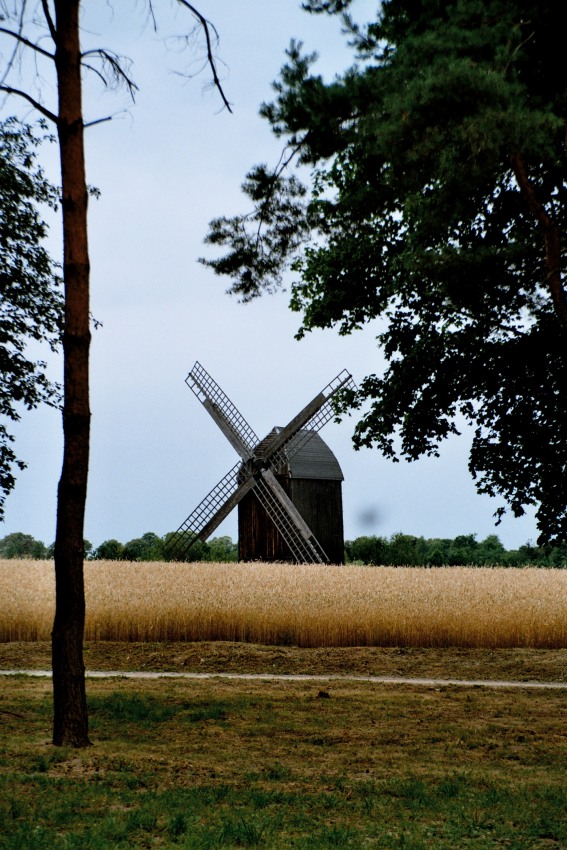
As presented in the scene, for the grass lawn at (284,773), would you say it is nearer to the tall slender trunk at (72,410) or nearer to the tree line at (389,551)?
the tall slender trunk at (72,410)

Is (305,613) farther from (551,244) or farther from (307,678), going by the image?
(551,244)

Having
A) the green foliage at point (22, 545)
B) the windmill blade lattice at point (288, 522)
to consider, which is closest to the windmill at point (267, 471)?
the windmill blade lattice at point (288, 522)

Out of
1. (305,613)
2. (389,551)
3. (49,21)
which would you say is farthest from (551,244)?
(389,551)

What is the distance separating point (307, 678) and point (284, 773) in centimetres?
751

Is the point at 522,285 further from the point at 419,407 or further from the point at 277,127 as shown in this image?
the point at 277,127

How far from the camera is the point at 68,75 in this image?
9.37m

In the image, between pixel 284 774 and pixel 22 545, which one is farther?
pixel 22 545

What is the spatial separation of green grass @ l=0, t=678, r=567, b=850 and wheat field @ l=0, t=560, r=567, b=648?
7367mm

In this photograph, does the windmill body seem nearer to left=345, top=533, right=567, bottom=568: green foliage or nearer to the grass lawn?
left=345, top=533, right=567, bottom=568: green foliage

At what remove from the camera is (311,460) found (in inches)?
1517

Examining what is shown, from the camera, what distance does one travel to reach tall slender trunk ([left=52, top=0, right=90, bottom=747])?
28.6ft

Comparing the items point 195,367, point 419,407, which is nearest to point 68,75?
point 419,407

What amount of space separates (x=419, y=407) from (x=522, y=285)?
10.3 ft

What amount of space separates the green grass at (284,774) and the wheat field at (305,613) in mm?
7367
